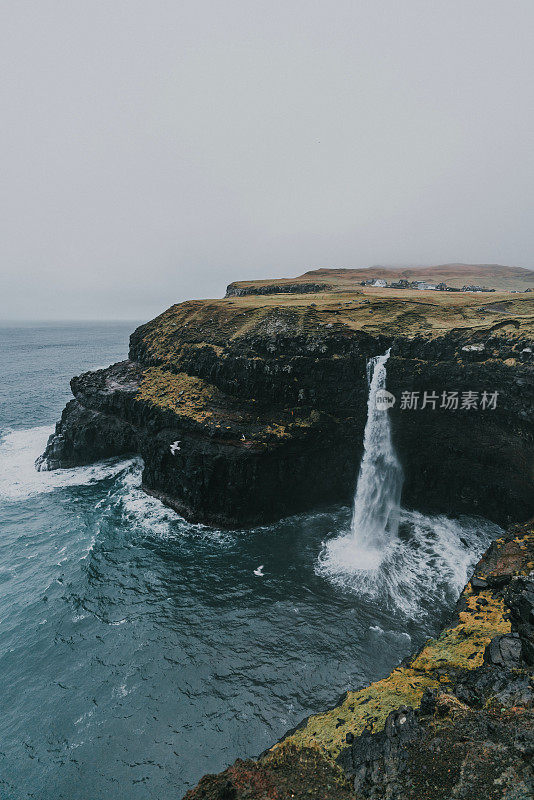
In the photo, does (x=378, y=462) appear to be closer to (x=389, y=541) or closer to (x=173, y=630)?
(x=389, y=541)

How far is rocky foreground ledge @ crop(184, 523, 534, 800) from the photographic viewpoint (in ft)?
32.4

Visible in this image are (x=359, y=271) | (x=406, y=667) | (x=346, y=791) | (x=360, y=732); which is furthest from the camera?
(x=359, y=271)

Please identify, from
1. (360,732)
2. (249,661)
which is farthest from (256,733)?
(360,732)

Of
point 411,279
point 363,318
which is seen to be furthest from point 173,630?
point 411,279

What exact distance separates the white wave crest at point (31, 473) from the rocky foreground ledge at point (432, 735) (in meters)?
38.7

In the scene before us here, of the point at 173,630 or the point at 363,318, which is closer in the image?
the point at 173,630

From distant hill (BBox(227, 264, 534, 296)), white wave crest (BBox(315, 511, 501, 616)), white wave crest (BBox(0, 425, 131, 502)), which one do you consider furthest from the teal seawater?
distant hill (BBox(227, 264, 534, 296))

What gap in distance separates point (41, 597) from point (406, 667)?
26470 mm

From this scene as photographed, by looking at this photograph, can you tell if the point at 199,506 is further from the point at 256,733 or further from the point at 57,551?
the point at 256,733

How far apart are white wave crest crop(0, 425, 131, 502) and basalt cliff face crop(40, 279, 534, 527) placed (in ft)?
27.9

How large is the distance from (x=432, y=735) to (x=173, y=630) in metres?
18.1

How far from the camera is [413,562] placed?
1174 inches

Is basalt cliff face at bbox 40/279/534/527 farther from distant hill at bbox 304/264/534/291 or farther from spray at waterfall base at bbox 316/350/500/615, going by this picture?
distant hill at bbox 304/264/534/291

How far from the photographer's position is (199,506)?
3631cm
